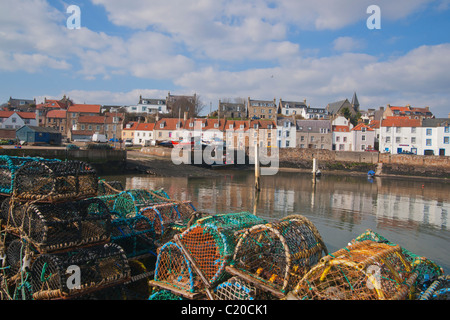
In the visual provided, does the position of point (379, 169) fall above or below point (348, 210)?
above

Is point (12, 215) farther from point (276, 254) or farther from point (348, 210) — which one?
point (348, 210)

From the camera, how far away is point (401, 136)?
159 ft

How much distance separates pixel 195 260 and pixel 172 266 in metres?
0.59

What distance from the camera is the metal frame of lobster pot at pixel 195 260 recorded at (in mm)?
4789

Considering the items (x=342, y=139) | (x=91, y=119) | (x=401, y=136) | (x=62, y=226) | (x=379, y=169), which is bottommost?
(x=379, y=169)

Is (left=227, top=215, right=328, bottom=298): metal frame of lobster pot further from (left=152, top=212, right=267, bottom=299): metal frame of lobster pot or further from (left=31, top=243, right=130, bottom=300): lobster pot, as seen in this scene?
(left=31, top=243, right=130, bottom=300): lobster pot

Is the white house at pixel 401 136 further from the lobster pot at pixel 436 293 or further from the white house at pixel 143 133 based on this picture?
the lobster pot at pixel 436 293

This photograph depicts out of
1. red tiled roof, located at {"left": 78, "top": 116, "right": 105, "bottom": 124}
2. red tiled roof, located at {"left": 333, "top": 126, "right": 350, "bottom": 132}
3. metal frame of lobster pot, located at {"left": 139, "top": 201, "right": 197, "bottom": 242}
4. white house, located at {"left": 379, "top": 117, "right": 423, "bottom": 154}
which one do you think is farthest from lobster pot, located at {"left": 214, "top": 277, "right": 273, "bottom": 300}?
red tiled roof, located at {"left": 78, "top": 116, "right": 105, "bottom": 124}

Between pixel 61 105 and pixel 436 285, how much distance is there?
7241cm

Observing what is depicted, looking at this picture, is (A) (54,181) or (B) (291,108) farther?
(B) (291,108)

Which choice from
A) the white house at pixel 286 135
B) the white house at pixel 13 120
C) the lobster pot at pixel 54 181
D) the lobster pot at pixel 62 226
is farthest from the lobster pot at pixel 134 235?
the white house at pixel 13 120

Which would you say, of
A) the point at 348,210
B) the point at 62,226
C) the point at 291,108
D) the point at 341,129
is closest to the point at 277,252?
the point at 62,226

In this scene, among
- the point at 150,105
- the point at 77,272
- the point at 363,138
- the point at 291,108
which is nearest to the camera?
the point at 77,272

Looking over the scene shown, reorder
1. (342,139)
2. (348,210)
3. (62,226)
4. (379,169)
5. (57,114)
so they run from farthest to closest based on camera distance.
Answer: (57,114)
(342,139)
(379,169)
(348,210)
(62,226)
